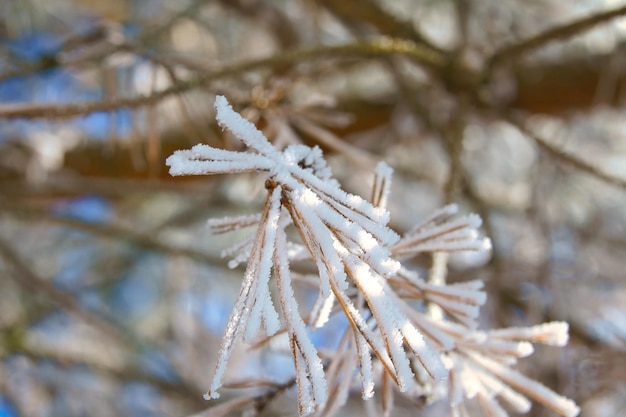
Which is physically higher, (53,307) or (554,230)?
(554,230)

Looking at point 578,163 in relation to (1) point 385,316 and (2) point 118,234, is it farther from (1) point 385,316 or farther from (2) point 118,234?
(2) point 118,234

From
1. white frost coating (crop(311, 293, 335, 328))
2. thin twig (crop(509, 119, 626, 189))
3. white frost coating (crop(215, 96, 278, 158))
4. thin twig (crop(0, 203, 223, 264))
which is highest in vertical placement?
thin twig (crop(509, 119, 626, 189))

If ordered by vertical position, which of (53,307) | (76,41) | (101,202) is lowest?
(53,307)

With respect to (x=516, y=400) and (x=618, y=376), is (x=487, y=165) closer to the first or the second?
(x=618, y=376)

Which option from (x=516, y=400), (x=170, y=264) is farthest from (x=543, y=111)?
(x=516, y=400)

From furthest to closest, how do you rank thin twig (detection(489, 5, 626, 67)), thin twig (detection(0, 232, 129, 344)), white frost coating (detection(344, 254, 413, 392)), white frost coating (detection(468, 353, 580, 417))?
thin twig (detection(0, 232, 129, 344)), thin twig (detection(489, 5, 626, 67)), white frost coating (detection(468, 353, 580, 417)), white frost coating (detection(344, 254, 413, 392))

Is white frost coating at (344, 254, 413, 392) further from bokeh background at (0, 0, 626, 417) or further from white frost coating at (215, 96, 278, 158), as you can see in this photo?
bokeh background at (0, 0, 626, 417)

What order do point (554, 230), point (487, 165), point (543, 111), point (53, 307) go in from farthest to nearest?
point (487, 165) < point (543, 111) < point (53, 307) < point (554, 230)

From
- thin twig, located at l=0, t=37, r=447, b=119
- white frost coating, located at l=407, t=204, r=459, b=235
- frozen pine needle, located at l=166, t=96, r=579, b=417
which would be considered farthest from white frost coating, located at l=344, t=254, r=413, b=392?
thin twig, located at l=0, t=37, r=447, b=119
